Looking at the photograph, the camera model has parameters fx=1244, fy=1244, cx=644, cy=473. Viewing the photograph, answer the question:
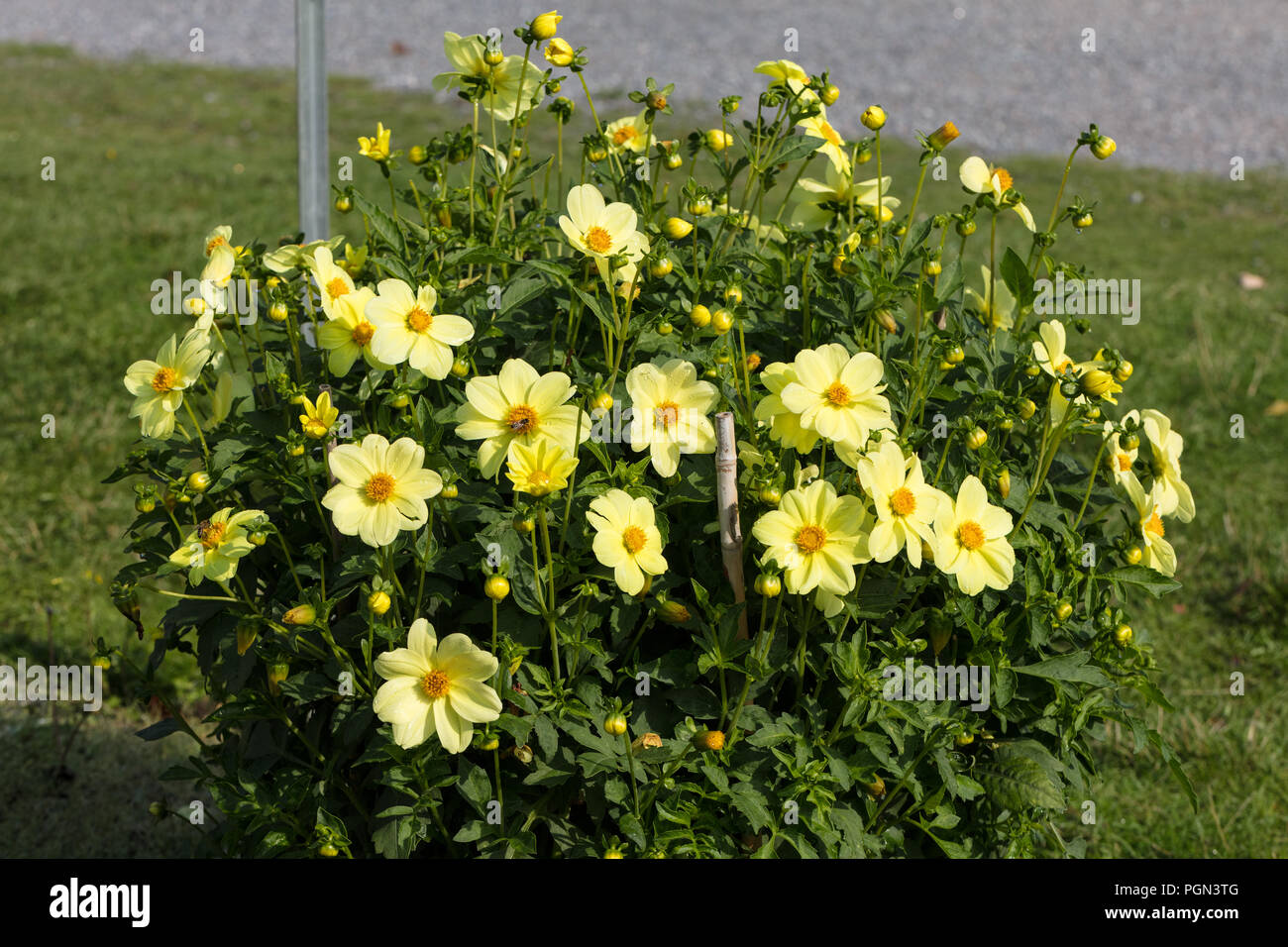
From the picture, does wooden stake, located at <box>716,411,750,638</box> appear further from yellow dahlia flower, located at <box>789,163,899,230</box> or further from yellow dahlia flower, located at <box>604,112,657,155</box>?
yellow dahlia flower, located at <box>604,112,657,155</box>

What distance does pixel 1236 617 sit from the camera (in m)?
3.44

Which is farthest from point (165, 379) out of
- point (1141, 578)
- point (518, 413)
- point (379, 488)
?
point (1141, 578)

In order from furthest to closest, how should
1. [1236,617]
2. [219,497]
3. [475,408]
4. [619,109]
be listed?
1. [619,109]
2. [1236,617]
3. [219,497]
4. [475,408]

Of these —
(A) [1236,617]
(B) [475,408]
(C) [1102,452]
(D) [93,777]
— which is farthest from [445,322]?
(A) [1236,617]

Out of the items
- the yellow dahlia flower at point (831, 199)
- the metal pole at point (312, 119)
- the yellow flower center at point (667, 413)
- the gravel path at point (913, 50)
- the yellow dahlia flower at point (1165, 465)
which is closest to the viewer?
the yellow flower center at point (667, 413)

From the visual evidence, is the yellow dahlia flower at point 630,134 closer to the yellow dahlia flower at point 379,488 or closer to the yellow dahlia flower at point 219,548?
the yellow dahlia flower at point 379,488

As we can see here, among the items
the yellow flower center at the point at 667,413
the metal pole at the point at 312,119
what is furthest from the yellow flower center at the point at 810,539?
the metal pole at the point at 312,119

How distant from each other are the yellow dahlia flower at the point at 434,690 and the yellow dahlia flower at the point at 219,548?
0.76 feet

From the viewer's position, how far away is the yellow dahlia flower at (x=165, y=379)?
163 cm

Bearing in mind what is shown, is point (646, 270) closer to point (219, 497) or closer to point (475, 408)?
point (475, 408)

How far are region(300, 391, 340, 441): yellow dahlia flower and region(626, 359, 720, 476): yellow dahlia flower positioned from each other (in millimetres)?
370

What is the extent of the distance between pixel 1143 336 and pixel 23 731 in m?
4.27

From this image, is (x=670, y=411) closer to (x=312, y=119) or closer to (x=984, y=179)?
(x=984, y=179)

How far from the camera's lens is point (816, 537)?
1.47 meters
